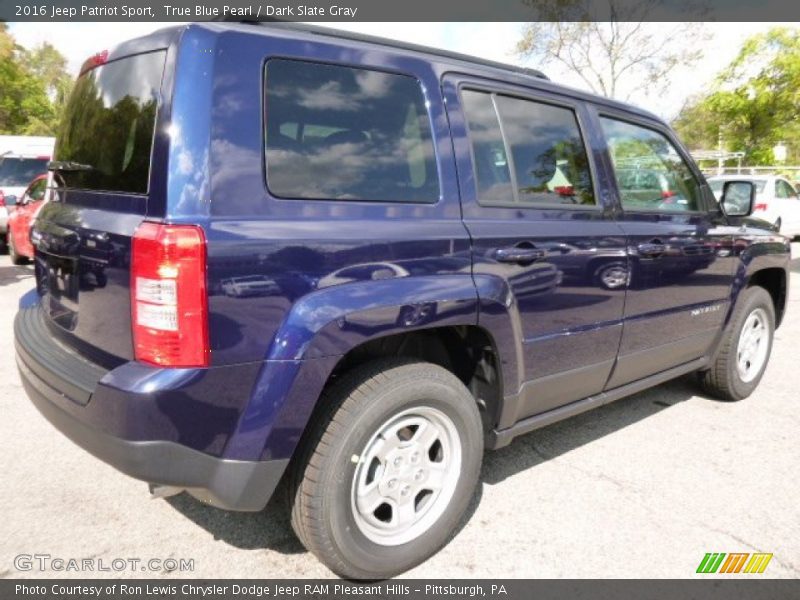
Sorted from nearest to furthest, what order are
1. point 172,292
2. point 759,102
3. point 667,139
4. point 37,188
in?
point 172,292, point 667,139, point 37,188, point 759,102

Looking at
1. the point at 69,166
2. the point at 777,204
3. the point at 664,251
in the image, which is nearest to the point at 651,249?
the point at 664,251

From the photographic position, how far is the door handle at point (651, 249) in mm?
3174

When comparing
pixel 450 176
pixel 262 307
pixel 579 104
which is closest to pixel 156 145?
pixel 262 307

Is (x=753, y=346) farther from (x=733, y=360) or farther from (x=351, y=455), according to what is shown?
(x=351, y=455)

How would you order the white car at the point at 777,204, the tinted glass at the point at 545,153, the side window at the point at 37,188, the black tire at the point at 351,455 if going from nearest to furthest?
the black tire at the point at 351,455
the tinted glass at the point at 545,153
the side window at the point at 37,188
the white car at the point at 777,204

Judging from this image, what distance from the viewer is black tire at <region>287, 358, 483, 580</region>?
209cm

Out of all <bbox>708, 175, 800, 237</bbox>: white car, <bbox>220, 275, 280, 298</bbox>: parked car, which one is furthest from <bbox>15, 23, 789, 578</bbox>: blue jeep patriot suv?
<bbox>708, 175, 800, 237</bbox>: white car

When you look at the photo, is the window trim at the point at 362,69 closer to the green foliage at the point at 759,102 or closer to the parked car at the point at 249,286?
the parked car at the point at 249,286

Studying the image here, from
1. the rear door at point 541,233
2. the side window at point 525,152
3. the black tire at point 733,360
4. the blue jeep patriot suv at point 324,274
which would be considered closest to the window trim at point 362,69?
the blue jeep patriot suv at point 324,274

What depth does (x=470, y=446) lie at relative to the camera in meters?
2.50

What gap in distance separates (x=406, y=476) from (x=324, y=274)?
913 millimetres

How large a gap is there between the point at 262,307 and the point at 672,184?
289 cm

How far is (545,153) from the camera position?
9.50 ft

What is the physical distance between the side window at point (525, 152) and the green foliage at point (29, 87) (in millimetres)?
31473
